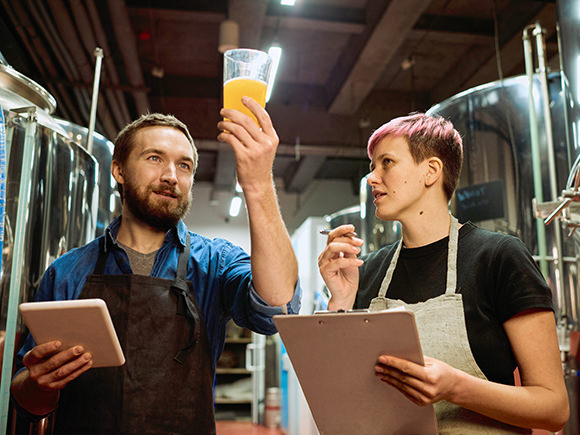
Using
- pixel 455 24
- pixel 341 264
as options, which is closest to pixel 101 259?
pixel 341 264

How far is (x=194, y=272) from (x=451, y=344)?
767 millimetres

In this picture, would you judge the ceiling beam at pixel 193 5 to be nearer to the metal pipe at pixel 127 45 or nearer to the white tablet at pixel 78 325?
the metal pipe at pixel 127 45

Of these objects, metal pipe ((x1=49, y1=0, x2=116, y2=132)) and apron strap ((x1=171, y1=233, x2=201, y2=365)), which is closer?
apron strap ((x1=171, y1=233, x2=201, y2=365))

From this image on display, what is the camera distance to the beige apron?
1392mm

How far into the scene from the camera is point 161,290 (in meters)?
1.58

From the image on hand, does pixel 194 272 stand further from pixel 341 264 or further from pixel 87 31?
pixel 87 31

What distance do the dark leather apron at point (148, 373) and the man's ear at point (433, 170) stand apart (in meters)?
0.78

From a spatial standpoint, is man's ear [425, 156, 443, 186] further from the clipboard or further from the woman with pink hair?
the clipboard

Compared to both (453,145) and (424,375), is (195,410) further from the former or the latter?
(453,145)

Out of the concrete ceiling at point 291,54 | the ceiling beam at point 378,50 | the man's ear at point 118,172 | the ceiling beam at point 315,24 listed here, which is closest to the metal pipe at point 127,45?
the concrete ceiling at point 291,54

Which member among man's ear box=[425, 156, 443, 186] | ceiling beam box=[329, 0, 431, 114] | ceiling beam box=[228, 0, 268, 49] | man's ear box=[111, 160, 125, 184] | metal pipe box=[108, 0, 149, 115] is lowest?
man's ear box=[425, 156, 443, 186]

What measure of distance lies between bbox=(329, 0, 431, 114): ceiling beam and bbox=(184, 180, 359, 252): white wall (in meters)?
4.06

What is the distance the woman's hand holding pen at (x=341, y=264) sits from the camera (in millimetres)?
1504

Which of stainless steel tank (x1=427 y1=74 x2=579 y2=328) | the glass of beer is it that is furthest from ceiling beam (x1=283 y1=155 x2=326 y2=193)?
the glass of beer
